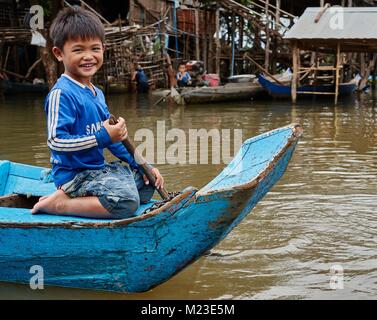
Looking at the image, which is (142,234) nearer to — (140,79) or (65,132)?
(65,132)

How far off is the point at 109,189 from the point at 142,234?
0.35m

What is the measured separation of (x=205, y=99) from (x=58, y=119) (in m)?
12.9

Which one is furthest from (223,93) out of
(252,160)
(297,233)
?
(252,160)

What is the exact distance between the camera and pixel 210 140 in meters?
9.23

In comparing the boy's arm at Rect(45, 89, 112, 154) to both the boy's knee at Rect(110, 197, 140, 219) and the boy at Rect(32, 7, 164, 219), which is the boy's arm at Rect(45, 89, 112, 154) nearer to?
the boy at Rect(32, 7, 164, 219)

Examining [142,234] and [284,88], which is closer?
[142,234]

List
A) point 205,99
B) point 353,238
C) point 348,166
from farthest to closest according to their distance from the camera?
point 205,99, point 348,166, point 353,238

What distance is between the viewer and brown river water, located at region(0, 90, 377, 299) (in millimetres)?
3377

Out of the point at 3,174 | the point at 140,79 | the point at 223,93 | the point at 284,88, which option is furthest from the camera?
the point at 140,79

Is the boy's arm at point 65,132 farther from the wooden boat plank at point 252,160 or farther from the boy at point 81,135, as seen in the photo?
the wooden boat plank at point 252,160

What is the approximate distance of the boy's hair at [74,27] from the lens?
10.2 ft

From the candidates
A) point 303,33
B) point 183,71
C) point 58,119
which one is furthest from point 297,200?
point 183,71

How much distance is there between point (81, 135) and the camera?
316cm
